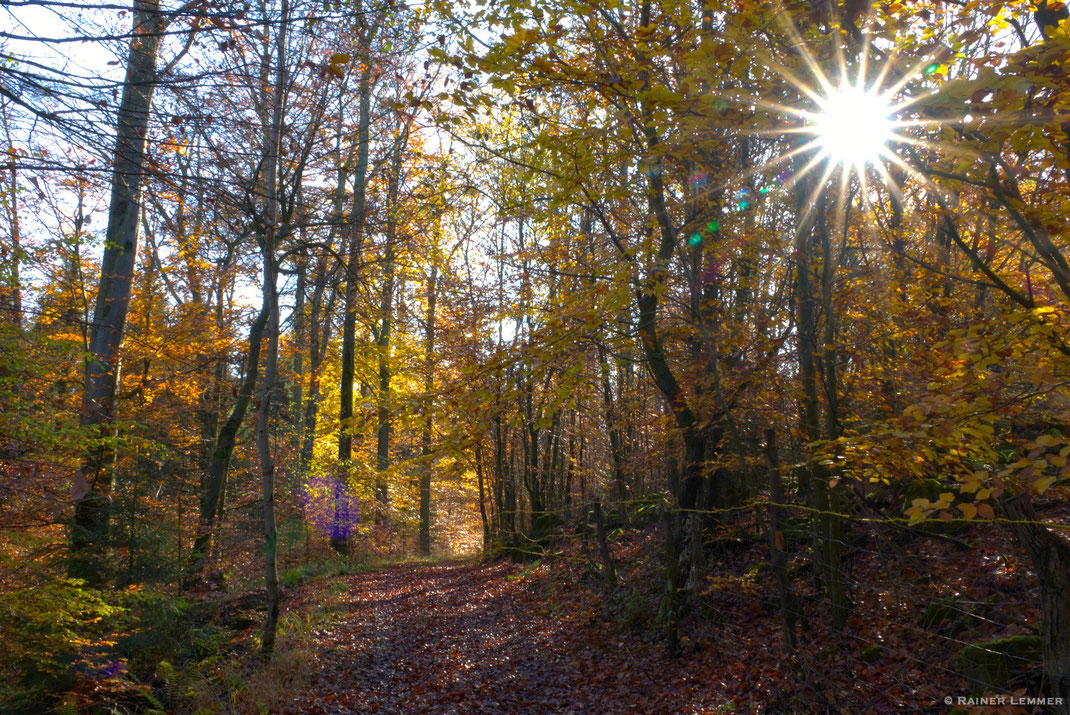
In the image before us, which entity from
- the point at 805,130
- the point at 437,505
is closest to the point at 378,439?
the point at 437,505

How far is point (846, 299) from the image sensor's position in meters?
7.25

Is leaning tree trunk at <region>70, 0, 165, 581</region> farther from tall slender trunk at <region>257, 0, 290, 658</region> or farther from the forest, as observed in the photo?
tall slender trunk at <region>257, 0, 290, 658</region>

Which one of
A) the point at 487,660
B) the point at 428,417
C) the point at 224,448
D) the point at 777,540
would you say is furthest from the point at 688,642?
the point at 224,448

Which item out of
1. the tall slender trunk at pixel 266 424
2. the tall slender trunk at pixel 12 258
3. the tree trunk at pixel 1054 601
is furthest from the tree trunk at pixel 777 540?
the tall slender trunk at pixel 12 258

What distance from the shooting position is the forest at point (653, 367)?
4.26 meters

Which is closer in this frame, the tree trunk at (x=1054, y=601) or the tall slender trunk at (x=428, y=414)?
the tree trunk at (x=1054, y=601)

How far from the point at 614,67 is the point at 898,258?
5030 mm

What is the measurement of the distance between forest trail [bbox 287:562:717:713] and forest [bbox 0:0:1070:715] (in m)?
0.07

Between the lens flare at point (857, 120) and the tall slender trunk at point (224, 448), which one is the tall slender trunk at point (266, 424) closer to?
the tall slender trunk at point (224, 448)

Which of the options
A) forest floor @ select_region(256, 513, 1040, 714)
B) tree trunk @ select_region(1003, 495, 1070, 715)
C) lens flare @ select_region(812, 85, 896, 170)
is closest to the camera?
tree trunk @ select_region(1003, 495, 1070, 715)

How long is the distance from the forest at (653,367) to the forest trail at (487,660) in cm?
7

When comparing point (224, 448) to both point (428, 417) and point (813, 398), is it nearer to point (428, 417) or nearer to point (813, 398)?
point (428, 417)

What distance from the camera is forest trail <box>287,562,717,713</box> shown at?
6.76 meters

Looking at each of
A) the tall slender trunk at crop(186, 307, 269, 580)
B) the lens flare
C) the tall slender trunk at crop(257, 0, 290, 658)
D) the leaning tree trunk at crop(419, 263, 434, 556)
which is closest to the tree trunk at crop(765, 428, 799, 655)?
the lens flare
